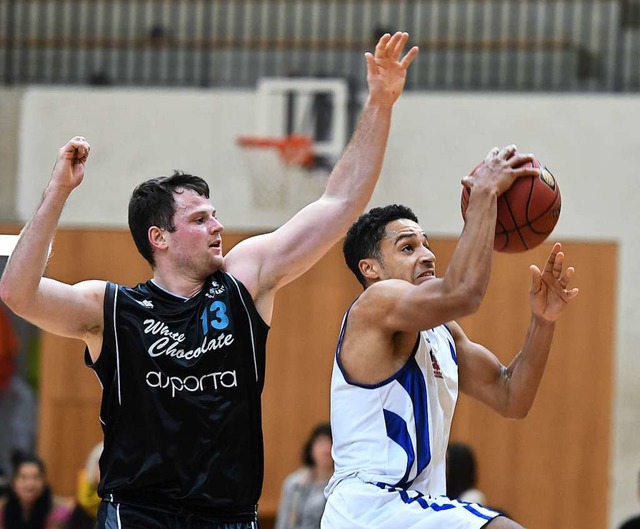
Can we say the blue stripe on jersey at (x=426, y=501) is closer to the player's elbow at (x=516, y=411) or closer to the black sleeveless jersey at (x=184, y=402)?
the black sleeveless jersey at (x=184, y=402)

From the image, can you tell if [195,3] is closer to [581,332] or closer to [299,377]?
[299,377]

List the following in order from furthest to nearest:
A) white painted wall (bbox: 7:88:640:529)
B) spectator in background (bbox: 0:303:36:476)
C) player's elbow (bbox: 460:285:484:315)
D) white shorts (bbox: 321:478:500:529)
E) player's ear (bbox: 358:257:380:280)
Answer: spectator in background (bbox: 0:303:36:476) < white painted wall (bbox: 7:88:640:529) < player's ear (bbox: 358:257:380:280) < white shorts (bbox: 321:478:500:529) < player's elbow (bbox: 460:285:484:315)

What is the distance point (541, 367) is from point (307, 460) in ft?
16.0

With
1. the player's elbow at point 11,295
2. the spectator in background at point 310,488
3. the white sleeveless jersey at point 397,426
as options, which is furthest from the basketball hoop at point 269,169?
the player's elbow at point 11,295

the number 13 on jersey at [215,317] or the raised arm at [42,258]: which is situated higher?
the raised arm at [42,258]

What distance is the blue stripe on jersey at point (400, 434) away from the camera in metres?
4.80

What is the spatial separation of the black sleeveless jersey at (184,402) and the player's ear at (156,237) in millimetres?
242

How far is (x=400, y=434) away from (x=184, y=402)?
0.84 m

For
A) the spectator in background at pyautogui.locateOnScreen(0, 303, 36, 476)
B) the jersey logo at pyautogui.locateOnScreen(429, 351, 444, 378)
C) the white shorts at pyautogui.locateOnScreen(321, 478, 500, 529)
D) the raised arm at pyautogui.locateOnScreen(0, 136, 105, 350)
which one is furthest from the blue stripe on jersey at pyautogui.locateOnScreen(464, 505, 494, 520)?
the spectator in background at pyautogui.locateOnScreen(0, 303, 36, 476)

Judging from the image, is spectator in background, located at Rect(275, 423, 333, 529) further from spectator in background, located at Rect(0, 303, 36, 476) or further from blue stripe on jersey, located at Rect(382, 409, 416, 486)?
blue stripe on jersey, located at Rect(382, 409, 416, 486)

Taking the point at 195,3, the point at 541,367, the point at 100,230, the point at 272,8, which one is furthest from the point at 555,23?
the point at 541,367

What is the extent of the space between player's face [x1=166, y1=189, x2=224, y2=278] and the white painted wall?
21.5 ft

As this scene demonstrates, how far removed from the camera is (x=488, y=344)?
37.4 ft

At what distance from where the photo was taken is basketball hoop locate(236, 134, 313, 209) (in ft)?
37.8
